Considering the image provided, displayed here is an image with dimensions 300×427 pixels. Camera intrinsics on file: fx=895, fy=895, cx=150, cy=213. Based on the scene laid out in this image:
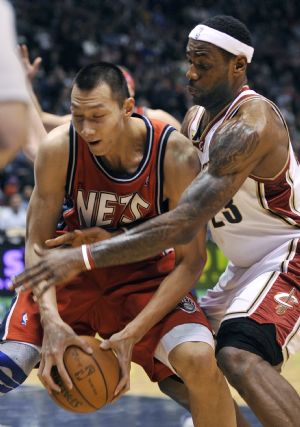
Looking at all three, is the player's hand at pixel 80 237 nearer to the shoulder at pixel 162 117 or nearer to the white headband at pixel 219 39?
the white headband at pixel 219 39

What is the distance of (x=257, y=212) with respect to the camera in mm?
4156

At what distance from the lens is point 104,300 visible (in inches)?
161

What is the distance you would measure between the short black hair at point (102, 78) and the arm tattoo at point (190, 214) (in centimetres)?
54

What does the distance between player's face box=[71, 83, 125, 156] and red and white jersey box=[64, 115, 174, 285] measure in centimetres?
13

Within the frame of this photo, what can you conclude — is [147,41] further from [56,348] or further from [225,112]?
[56,348]

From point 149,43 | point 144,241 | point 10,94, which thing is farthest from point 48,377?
point 149,43

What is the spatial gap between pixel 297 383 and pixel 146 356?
2282 mm

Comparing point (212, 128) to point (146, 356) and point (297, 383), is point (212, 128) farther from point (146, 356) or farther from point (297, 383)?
point (297, 383)

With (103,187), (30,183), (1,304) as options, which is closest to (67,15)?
(30,183)

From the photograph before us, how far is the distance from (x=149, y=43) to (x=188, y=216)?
53.6 ft

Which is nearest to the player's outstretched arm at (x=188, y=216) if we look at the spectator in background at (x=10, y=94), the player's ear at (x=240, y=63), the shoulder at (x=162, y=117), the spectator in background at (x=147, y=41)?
the player's ear at (x=240, y=63)

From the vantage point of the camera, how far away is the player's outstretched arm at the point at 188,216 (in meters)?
3.52

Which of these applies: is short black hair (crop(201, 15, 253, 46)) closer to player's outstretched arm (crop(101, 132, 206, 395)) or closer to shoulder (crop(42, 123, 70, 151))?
player's outstretched arm (crop(101, 132, 206, 395))

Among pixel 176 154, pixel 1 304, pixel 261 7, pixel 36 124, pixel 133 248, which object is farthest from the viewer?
pixel 261 7
